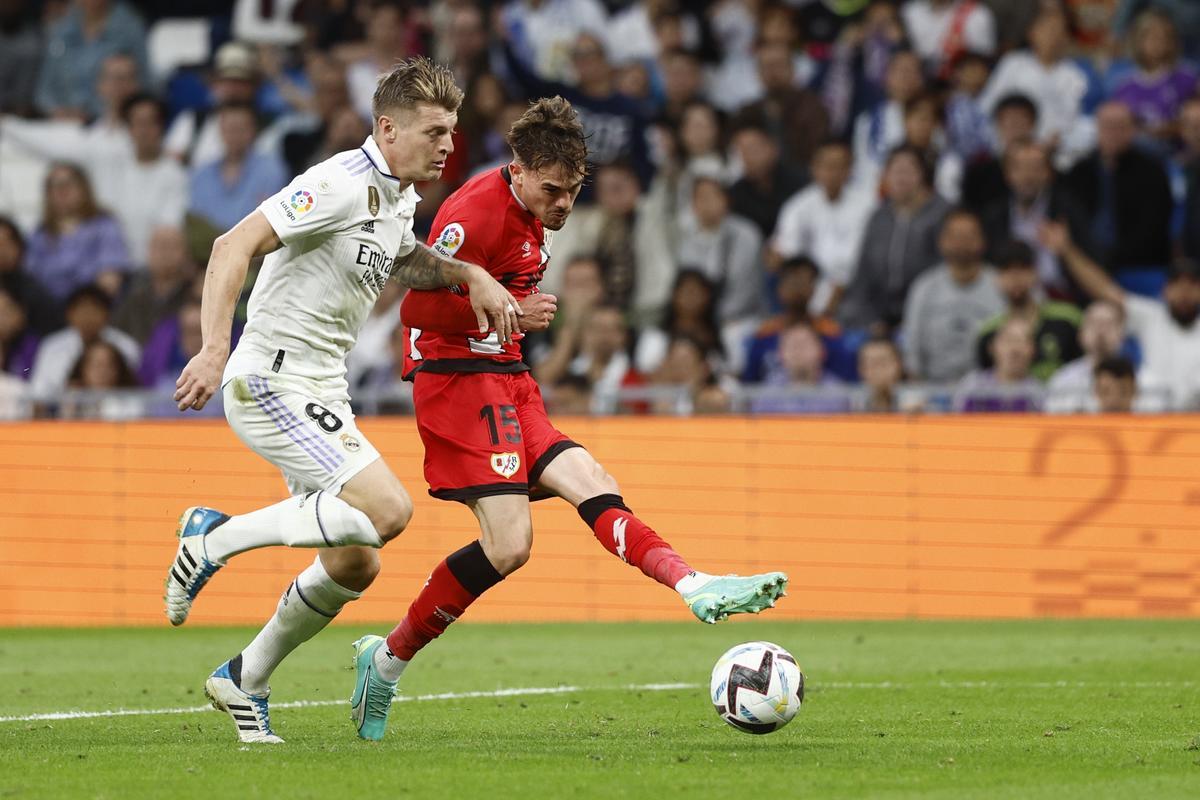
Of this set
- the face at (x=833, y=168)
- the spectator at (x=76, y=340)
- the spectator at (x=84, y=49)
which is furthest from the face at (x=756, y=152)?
the spectator at (x=84, y=49)

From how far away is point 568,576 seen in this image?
14273 mm

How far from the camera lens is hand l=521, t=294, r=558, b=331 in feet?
24.8

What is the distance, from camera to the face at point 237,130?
18.5 meters

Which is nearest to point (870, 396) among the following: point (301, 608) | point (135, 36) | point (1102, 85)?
point (1102, 85)

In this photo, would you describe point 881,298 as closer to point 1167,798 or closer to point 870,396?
point 870,396

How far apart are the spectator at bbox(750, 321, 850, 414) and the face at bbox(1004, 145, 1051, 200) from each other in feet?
7.83

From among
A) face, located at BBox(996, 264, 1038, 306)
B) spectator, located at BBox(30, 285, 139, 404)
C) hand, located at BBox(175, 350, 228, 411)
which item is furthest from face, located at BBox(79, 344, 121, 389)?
hand, located at BBox(175, 350, 228, 411)

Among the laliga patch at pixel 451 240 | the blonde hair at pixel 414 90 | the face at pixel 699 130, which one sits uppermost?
the face at pixel 699 130

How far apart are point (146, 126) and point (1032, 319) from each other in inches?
377

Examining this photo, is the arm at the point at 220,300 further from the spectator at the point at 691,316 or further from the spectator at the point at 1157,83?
the spectator at the point at 1157,83

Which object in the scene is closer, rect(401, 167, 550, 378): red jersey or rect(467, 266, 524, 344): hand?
A: rect(467, 266, 524, 344): hand

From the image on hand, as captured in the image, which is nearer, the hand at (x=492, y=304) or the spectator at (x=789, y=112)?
the hand at (x=492, y=304)

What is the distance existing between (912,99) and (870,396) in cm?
384

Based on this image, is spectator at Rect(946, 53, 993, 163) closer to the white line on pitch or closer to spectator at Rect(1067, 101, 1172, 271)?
spectator at Rect(1067, 101, 1172, 271)
